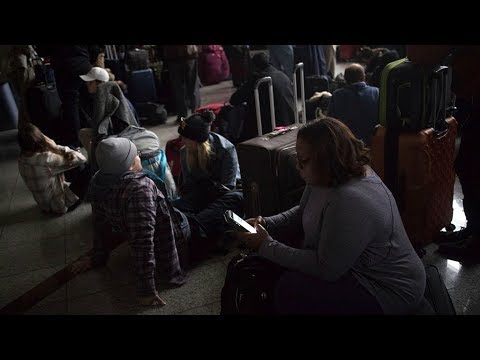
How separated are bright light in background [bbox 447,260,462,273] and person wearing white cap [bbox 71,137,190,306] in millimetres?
1683

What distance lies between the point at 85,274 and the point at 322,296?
197 cm

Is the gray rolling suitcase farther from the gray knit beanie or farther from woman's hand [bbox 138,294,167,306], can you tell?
woman's hand [bbox 138,294,167,306]

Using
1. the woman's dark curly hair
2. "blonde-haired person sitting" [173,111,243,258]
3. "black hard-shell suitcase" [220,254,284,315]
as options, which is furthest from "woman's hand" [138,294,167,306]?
the woman's dark curly hair

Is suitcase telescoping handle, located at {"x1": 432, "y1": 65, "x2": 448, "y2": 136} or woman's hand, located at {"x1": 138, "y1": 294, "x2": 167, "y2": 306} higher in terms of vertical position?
suitcase telescoping handle, located at {"x1": 432, "y1": 65, "x2": 448, "y2": 136}

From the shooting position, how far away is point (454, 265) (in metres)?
2.84

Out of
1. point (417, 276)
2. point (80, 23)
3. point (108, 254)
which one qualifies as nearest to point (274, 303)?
point (417, 276)

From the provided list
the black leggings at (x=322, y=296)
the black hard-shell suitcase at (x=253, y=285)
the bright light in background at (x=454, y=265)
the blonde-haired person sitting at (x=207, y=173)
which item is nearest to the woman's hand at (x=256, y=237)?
the black hard-shell suitcase at (x=253, y=285)

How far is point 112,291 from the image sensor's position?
2990 millimetres

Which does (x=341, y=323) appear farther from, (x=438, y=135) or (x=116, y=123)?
(x=116, y=123)

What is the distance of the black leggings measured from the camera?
1.80m

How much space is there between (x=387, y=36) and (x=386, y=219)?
26.7 inches

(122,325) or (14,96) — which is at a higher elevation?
(14,96)

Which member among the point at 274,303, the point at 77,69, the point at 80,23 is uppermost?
the point at 80,23

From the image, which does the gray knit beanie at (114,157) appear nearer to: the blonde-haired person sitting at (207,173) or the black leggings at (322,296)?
the blonde-haired person sitting at (207,173)
